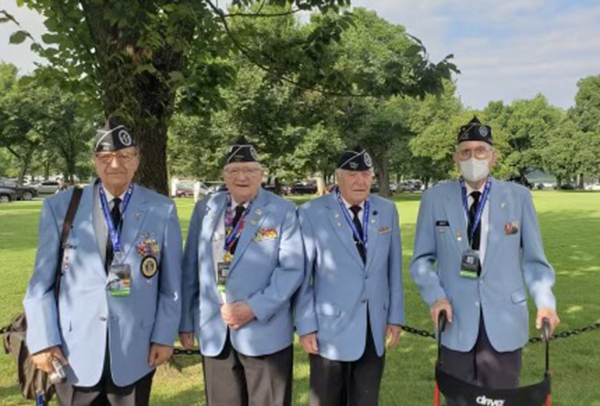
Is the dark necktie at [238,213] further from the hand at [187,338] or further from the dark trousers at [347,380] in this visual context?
the dark trousers at [347,380]

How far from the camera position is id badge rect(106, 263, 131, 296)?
3.17m

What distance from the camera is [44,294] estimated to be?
3184mm

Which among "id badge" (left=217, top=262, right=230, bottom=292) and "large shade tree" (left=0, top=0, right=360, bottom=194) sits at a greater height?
"large shade tree" (left=0, top=0, right=360, bottom=194)

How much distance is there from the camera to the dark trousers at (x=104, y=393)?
321cm

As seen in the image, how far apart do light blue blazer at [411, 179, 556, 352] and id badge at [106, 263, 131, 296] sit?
5.91 feet

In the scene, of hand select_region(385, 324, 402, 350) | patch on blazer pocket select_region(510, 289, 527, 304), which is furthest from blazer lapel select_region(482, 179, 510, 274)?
hand select_region(385, 324, 402, 350)

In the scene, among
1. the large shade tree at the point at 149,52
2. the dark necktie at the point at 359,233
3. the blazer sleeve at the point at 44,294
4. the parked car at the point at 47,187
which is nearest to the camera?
the blazer sleeve at the point at 44,294

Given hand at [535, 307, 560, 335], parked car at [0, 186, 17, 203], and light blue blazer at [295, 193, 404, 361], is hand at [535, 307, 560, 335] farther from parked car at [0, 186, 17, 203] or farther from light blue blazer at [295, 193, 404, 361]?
→ parked car at [0, 186, 17, 203]

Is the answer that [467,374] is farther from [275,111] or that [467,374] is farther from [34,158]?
[34,158]

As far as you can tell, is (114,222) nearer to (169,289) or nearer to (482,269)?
(169,289)

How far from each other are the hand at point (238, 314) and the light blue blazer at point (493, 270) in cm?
111

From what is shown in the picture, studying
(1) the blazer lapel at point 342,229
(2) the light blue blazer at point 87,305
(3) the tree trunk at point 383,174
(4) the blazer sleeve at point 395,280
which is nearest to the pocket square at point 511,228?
(4) the blazer sleeve at point 395,280

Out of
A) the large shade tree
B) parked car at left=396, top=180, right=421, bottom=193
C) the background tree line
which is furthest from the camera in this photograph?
parked car at left=396, top=180, right=421, bottom=193

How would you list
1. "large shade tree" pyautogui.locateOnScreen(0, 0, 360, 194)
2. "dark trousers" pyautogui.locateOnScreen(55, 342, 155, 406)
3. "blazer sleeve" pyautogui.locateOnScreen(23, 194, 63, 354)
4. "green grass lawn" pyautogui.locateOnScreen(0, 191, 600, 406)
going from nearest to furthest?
"blazer sleeve" pyautogui.locateOnScreen(23, 194, 63, 354) → "dark trousers" pyautogui.locateOnScreen(55, 342, 155, 406) → "large shade tree" pyautogui.locateOnScreen(0, 0, 360, 194) → "green grass lawn" pyautogui.locateOnScreen(0, 191, 600, 406)
